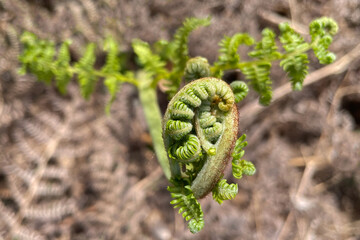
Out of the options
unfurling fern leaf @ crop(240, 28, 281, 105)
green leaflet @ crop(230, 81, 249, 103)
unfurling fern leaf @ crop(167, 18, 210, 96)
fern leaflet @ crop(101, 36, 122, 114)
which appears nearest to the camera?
green leaflet @ crop(230, 81, 249, 103)

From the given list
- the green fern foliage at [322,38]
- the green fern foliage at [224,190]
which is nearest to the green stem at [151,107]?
the green fern foliage at [224,190]

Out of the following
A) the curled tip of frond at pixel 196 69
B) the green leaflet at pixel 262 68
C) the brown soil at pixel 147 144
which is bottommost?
the brown soil at pixel 147 144

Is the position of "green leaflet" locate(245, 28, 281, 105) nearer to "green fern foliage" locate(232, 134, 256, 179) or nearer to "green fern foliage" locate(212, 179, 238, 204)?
"green fern foliage" locate(232, 134, 256, 179)

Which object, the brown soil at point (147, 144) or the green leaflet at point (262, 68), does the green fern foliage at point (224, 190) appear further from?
the brown soil at point (147, 144)

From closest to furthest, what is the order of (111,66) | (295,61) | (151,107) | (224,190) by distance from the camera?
(224,190) < (295,61) < (111,66) < (151,107)

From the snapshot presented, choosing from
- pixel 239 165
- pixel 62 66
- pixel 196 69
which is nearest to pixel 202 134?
pixel 239 165

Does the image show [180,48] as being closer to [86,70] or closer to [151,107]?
[151,107]

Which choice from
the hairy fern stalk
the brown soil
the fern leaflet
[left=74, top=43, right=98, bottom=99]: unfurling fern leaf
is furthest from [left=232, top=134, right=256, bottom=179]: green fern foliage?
the brown soil
